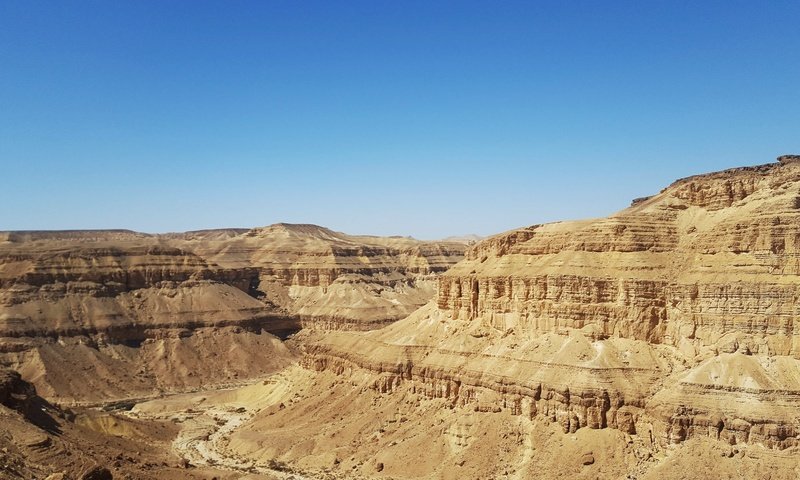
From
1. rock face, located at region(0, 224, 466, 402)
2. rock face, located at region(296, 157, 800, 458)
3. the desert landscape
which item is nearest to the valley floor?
the desert landscape

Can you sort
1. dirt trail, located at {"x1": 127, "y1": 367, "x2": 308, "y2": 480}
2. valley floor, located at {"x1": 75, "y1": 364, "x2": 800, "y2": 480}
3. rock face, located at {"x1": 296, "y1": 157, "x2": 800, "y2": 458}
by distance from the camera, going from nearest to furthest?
valley floor, located at {"x1": 75, "y1": 364, "x2": 800, "y2": 480}, rock face, located at {"x1": 296, "y1": 157, "x2": 800, "y2": 458}, dirt trail, located at {"x1": 127, "y1": 367, "x2": 308, "y2": 480}

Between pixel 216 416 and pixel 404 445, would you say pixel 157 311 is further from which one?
pixel 404 445

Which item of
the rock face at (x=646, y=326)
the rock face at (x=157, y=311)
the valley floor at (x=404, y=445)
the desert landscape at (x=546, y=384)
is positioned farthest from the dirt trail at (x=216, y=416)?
the rock face at (x=646, y=326)

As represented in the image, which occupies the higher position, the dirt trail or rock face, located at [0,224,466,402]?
rock face, located at [0,224,466,402]

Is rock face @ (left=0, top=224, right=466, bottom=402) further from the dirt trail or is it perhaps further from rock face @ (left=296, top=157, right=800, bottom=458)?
rock face @ (left=296, top=157, right=800, bottom=458)

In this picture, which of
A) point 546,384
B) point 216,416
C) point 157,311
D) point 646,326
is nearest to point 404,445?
point 546,384

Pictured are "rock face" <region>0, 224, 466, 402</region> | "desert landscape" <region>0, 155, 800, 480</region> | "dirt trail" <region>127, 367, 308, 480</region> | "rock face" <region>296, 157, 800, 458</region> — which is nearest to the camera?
"desert landscape" <region>0, 155, 800, 480</region>

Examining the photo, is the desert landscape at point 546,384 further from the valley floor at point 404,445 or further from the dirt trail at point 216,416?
the dirt trail at point 216,416
